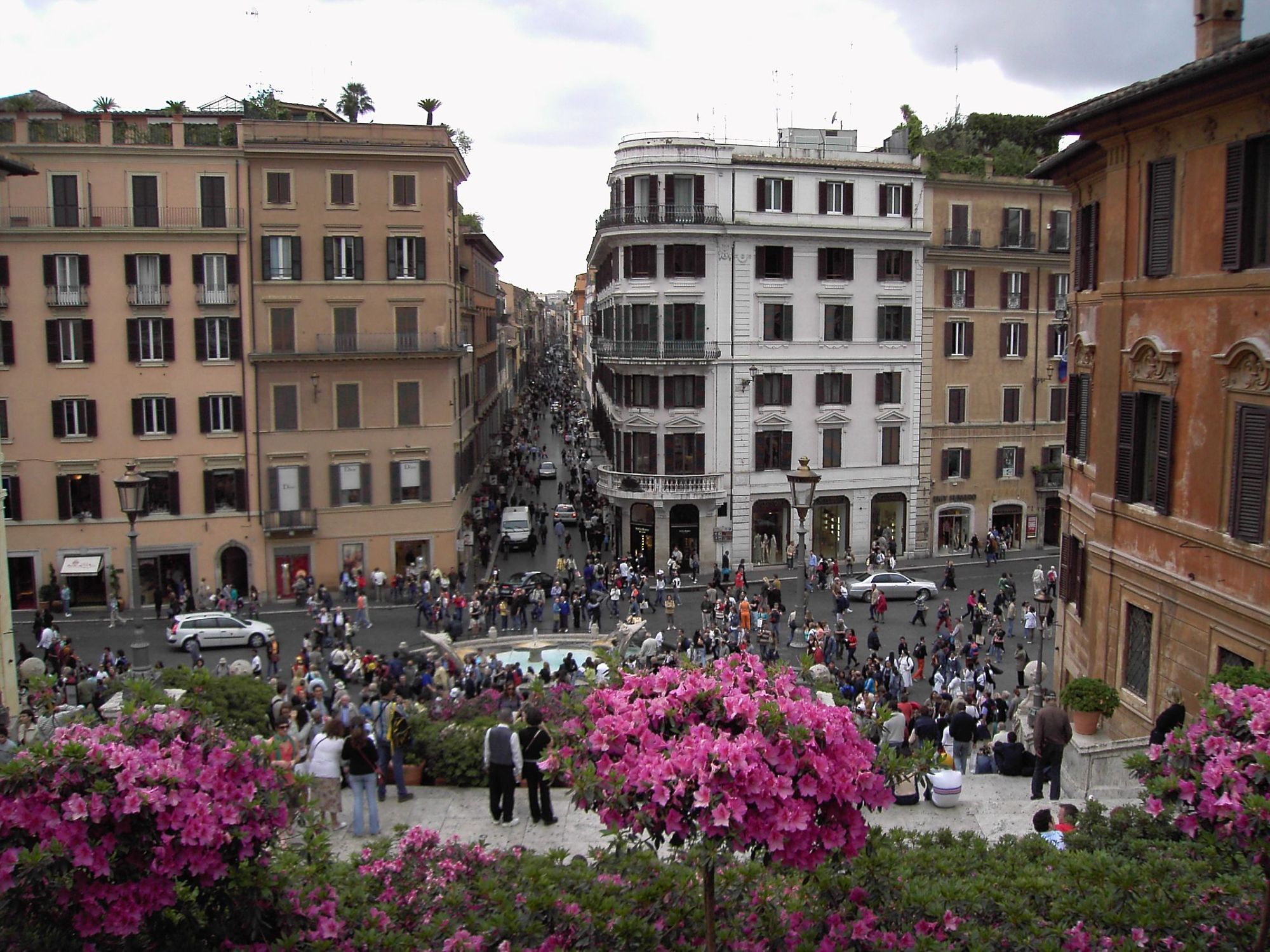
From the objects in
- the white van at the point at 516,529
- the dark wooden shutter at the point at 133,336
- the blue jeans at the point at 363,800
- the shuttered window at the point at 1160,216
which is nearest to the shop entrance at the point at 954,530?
the white van at the point at 516,529

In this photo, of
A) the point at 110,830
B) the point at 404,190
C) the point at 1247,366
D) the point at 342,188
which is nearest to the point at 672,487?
the point at 404,190

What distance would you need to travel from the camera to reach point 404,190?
1603 inches

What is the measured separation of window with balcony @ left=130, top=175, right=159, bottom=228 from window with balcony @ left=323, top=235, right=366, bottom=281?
5666mm

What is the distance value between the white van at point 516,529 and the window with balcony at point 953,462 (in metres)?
17.8

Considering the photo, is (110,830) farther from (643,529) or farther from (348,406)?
(643,529)

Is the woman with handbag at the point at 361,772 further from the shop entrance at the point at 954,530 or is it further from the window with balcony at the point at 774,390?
the shop entrance at the point at 954,530

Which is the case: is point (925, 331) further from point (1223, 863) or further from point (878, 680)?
point (1223, 863)

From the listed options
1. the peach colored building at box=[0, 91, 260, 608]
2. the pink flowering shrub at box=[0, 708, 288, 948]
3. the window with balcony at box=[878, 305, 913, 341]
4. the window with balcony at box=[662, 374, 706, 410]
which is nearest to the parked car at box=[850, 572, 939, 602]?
the window with balcony at box=[662, 374, 706, 410]

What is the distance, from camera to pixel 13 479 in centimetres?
Result: 3859

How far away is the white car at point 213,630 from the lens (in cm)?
3350

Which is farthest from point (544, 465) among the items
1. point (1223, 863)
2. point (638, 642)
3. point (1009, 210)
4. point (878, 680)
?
point (1223, 863)

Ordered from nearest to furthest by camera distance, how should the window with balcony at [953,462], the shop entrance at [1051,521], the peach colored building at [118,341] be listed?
the peach colored building at [118,341] < the window with balcony at [953,462] < the shop entrance at [1051,521]

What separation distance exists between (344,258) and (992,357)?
2665 centimetres

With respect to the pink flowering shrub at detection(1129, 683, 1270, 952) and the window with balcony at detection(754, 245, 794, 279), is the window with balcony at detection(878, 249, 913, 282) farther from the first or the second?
the pink flowering shrub at detection(1129, 683, 1270, 952)
